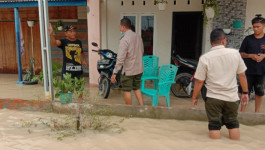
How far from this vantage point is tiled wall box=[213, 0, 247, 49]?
Result: 6461 mm

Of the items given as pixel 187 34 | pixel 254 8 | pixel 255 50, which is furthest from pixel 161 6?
pixel 255 50

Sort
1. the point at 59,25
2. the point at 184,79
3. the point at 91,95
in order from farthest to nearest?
1. the point at 59,25
2. the point at 91,95
3. the point at 184,79

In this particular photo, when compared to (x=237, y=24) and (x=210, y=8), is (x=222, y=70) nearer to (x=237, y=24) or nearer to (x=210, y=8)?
(x=210, y=8)

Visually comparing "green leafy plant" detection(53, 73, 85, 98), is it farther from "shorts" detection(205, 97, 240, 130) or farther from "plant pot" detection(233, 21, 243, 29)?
"plant pot" detection(233, 21, 243, 29)

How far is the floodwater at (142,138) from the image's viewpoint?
2.84m

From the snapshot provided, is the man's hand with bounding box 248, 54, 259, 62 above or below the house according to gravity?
below

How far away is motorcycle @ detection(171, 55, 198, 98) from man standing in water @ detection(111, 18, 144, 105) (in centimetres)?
166

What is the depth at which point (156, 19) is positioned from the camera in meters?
7.23

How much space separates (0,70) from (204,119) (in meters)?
9.07

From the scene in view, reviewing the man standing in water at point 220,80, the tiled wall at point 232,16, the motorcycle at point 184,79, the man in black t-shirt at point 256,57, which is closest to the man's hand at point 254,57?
the man in black t-shirt at point 256,57

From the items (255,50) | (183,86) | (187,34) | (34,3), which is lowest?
(183,86)

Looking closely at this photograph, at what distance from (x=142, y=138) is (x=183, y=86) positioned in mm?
2963

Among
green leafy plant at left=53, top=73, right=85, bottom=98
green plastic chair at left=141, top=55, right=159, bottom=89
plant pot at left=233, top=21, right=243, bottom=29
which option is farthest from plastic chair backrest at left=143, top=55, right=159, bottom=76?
plant pot at left=233, top=21, right=243, bottom=29

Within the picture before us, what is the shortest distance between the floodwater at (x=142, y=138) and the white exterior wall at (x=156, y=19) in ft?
13.3
